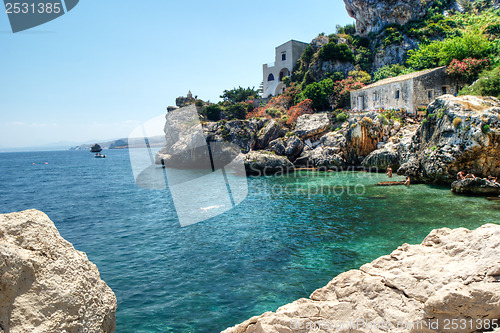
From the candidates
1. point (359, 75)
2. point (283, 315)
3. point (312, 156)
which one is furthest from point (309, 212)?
point (359, 75)

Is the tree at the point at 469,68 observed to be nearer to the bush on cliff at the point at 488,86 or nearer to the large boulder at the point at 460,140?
the bush on cliff at the point at 488,86

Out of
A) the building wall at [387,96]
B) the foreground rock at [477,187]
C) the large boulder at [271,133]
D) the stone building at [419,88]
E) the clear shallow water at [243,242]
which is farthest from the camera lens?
the large boulder at [271,133]

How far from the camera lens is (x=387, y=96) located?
40031mm

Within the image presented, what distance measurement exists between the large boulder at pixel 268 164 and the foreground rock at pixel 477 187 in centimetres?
2170

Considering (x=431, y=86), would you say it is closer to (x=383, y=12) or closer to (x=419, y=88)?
(x=419, y=88)

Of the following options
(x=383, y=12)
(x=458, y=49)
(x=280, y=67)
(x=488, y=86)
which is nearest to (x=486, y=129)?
(x=488, y=86)

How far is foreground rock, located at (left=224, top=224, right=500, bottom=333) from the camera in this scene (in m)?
4.46

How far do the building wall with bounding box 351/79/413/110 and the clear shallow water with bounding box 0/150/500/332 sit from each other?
653 inches

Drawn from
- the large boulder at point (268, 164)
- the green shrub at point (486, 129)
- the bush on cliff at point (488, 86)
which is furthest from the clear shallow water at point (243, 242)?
the large boulder at point (268, 164)

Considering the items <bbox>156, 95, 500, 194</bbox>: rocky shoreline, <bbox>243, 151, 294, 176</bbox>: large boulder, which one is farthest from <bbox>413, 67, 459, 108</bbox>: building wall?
<bbox>243, 151, 294, 176</bbox>: large boulder

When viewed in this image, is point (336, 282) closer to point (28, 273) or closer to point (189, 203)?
point (28, 273)

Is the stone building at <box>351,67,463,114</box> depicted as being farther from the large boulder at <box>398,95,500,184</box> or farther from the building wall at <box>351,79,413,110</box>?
the large boulder at <box>398,95,500,184</box>

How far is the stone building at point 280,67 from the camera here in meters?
67.1

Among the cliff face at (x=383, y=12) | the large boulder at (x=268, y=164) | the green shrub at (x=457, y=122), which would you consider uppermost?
the cliff face at (x=383, y=12)
